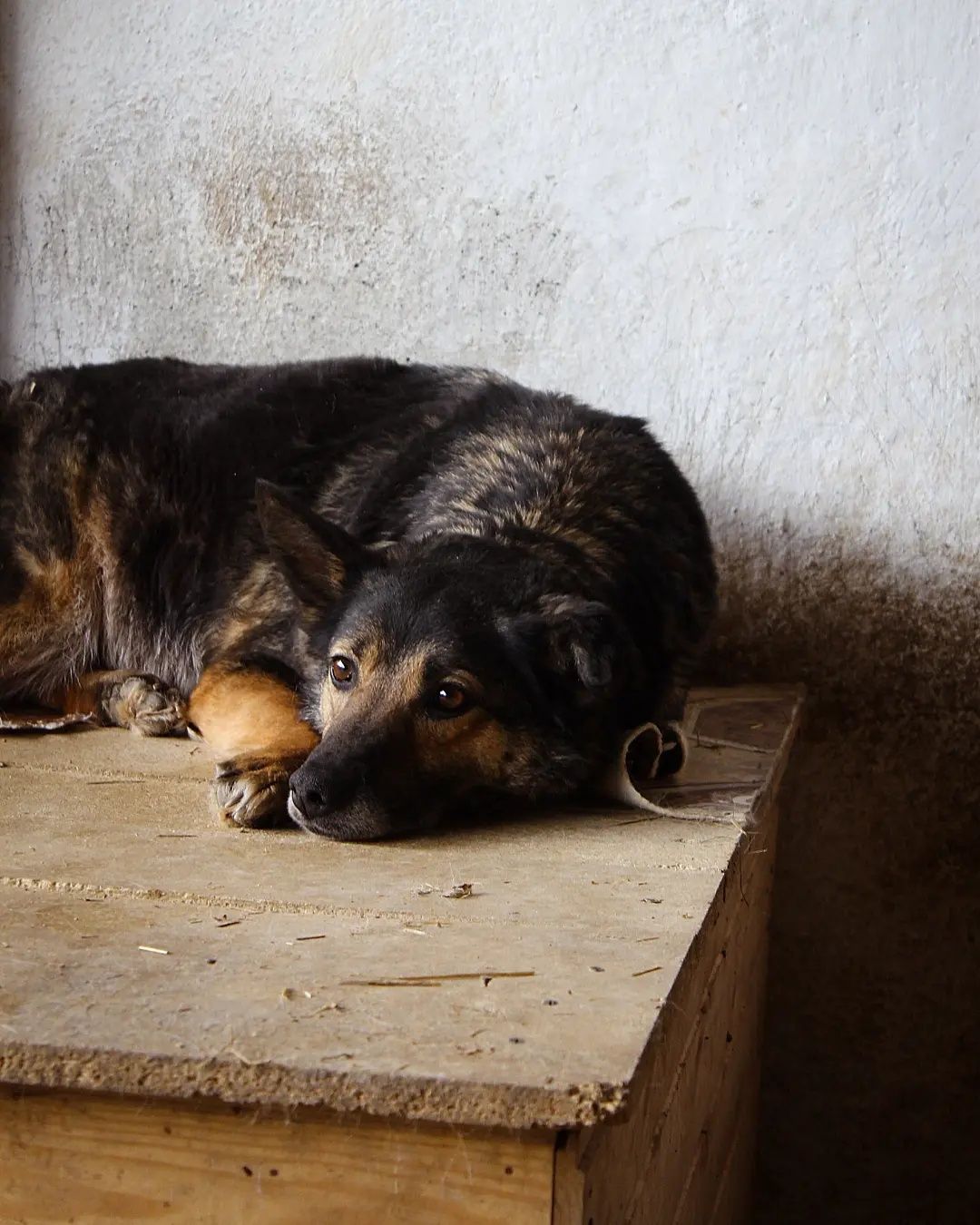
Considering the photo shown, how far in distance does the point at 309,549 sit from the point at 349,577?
0.38 feet

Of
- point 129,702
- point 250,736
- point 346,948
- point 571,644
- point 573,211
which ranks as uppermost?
point 573,211

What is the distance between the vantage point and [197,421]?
407 cm

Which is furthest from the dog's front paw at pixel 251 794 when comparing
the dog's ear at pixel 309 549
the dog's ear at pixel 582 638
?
the dog's ear at pixel 582 638

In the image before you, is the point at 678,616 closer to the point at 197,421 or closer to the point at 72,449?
the point at 197,421

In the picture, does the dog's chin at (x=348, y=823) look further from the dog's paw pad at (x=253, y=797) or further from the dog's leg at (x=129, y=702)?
the dog's leg at (x=129, y=702)

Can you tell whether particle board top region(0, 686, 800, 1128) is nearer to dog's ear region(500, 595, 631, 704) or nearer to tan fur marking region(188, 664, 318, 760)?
tan fur marking region(188, 664, 318, 760)

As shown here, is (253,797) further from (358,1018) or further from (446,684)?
(358,1018)

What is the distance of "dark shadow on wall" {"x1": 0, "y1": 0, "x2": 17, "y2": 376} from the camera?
4.64 meters

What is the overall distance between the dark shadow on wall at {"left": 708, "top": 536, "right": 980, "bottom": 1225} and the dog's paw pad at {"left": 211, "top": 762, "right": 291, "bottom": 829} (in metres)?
1.98

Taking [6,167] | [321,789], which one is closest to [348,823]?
[321,789]

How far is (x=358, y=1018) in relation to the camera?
5.66 feet

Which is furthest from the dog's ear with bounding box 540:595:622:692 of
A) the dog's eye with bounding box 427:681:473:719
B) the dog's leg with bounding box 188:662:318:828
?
the dog's leg with bounding box 188:662:318:828

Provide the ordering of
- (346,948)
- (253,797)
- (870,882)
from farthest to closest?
(870,882), (253,797), (346,948)

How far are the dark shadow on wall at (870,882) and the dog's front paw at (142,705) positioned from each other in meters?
1.76
